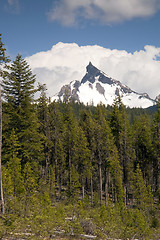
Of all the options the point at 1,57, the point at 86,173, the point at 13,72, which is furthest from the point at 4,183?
the point at 86,173

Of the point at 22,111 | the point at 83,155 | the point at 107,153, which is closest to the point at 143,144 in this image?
the point at 107,153

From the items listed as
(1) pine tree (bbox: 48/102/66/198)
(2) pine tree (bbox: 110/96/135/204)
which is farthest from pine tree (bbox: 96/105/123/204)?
(1) pine tree (bbox: 48/102/66/198)

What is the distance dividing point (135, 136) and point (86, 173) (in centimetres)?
1058

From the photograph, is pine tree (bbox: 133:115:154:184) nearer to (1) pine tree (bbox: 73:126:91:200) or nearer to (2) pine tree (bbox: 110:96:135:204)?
(2) pine tree (bbox: 110:96:135:204)

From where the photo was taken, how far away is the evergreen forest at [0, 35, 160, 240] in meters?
11.3

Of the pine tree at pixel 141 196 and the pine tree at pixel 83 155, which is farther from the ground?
the pine tree at pixel 83 155

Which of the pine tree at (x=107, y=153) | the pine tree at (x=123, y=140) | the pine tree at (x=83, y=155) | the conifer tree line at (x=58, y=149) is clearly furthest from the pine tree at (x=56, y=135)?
the pine tree at (x=123, y=140)

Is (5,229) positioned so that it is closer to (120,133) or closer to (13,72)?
(13,72)

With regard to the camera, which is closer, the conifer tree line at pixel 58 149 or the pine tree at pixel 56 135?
the conifer tree line at pixel 58 149

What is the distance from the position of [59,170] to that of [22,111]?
1374 centimetres

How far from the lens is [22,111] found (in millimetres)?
21219

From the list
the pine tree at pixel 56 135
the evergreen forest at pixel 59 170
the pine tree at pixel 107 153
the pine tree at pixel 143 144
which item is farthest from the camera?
the pine tree at pixel 143 144

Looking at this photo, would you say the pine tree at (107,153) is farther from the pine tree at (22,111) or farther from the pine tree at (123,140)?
the pine tree at (22,111)

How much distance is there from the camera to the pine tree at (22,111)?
21172 millimetres
